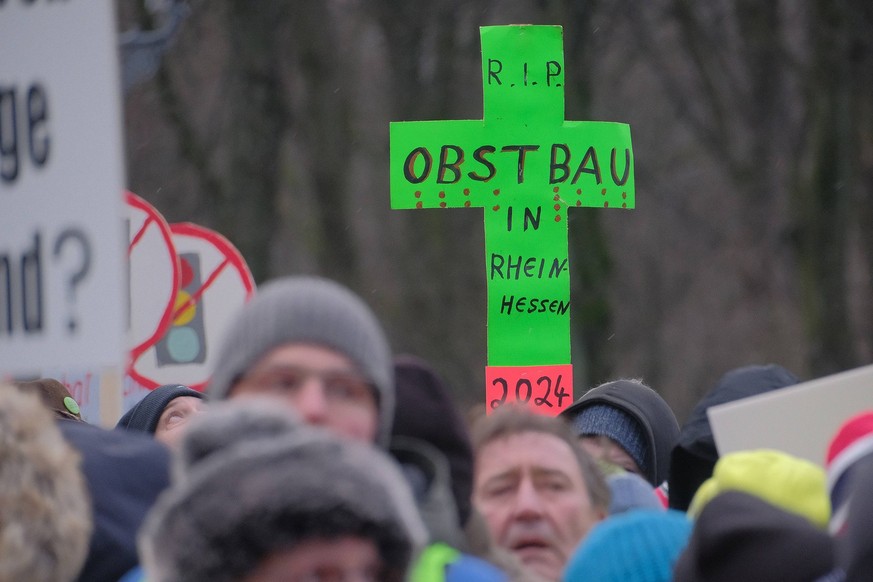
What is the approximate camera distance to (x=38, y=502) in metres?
2.55

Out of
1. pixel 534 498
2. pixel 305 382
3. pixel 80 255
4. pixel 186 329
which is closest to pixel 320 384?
pixel 305 382

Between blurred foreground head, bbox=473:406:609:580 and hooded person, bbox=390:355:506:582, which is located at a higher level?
hooded person, bbox=390:355:506:582

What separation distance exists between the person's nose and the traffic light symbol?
159 inches

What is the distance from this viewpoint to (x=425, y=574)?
2516 mm

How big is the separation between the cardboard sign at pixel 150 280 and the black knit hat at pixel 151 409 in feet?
3.10

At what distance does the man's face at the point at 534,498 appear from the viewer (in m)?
3.59

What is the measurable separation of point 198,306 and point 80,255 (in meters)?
3.49

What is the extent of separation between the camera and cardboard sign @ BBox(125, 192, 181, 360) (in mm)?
5973

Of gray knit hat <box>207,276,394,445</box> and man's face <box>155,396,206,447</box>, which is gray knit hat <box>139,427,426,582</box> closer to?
gray knit hat <box>207,276,394,445</box>

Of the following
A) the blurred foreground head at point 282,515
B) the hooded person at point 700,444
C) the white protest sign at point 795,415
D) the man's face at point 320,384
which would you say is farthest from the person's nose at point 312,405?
the hooded person at point 700,444

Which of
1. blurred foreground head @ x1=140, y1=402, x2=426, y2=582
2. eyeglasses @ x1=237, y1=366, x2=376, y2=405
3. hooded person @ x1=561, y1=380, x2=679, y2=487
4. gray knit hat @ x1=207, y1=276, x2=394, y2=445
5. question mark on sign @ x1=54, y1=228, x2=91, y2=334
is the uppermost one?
question mark on sign @ x1=54, y1=228, x2=91, y2=334

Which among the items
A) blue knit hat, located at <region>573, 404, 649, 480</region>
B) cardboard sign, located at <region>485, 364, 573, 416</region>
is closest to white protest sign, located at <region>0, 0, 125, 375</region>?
blue knit hat, located at <region>573, 404, 649, 480</region>

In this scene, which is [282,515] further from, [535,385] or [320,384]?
[535,385]

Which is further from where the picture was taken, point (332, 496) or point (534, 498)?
point (534, 498)
